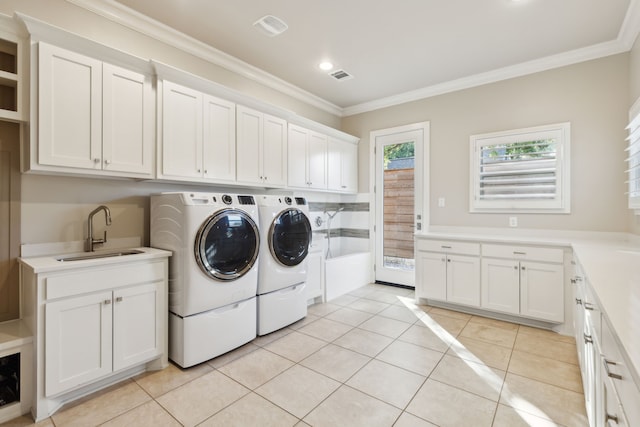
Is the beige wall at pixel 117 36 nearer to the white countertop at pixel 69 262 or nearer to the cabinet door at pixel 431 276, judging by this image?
the white countertop at pixel 69 262

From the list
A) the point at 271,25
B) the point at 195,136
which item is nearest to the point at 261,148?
the point at 195,136

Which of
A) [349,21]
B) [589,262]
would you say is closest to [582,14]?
[349,21]

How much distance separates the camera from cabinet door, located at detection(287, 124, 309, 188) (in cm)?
368

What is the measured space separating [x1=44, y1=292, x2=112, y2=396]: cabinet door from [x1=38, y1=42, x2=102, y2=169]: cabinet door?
2.94 ft

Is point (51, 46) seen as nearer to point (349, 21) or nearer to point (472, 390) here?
point (349, 21)

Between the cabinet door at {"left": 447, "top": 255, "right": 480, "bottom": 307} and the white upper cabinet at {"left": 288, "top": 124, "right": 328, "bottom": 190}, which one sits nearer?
the cabinet door at {"left": 447, "top": 255, "right": 480, "bottom": 307}

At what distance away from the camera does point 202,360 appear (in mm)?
2346

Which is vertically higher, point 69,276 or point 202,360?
point 69,276

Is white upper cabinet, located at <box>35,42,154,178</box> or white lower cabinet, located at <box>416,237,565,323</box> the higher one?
white upper cabinet, located at <box>35,42,154,178</box>

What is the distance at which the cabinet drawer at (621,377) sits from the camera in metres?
0.72

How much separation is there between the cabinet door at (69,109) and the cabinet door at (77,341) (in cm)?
90

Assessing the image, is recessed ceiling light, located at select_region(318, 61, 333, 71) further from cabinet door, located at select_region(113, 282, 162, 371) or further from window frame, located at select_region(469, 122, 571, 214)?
cabinet door, located at select_region(113, 282, 162, 371)

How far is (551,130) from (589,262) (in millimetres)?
2048

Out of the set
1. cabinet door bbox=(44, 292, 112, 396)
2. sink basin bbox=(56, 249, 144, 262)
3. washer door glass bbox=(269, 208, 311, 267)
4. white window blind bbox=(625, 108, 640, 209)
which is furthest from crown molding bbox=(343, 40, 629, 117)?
cabinet door bbox=(44, 292, 112, 396)
